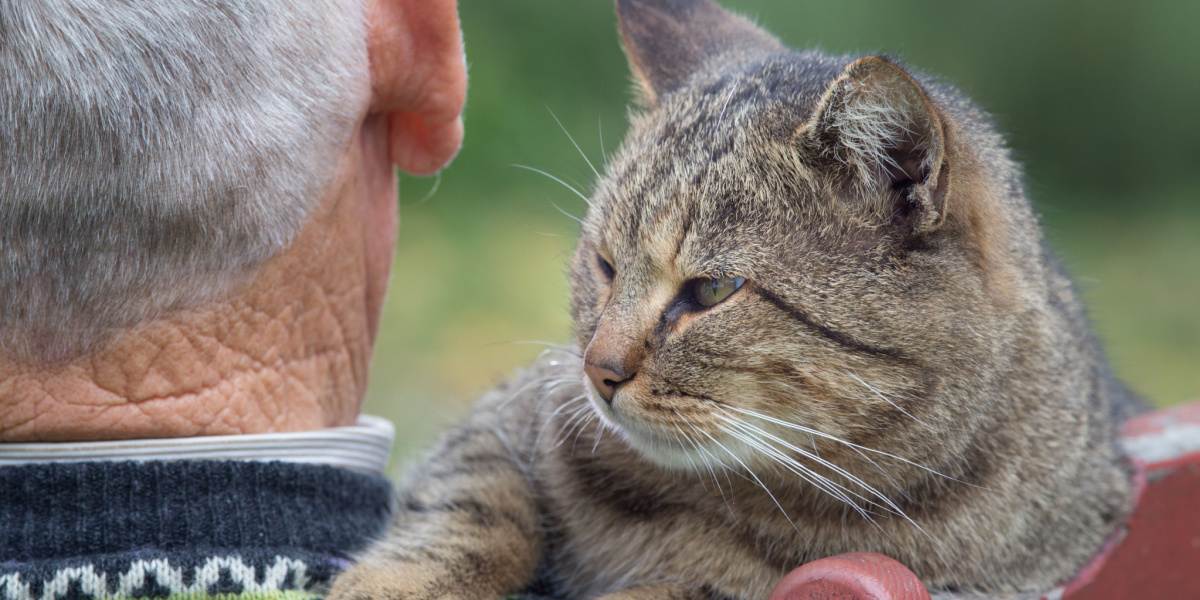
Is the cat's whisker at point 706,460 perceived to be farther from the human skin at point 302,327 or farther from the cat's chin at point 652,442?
the human skin at point 302,327

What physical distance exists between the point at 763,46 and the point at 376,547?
1.14 meters

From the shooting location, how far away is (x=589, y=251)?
1.93 metres

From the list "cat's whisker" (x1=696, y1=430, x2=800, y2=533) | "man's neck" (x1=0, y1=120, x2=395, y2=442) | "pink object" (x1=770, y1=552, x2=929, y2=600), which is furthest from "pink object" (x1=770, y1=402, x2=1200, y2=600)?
"man's neck" (x1=0, y1=120, x2=395, y2=442)

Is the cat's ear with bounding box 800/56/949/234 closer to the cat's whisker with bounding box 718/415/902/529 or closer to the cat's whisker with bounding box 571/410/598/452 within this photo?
the cat's whisker with bounding box 718/415/902/529

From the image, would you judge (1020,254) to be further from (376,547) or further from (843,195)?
(376,547)

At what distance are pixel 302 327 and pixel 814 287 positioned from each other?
0.70 metres

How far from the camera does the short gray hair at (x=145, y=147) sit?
130 centimetres

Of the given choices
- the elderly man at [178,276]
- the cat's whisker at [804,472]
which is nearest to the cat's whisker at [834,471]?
the cat's whisker at [804,472]

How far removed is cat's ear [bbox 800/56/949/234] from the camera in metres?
1.56

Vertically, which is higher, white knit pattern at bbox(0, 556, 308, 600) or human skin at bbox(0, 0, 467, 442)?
human skin at bbox(0, 0, 467, 442)

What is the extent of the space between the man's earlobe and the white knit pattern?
2.19 ft

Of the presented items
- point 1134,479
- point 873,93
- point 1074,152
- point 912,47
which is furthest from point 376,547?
point 1074,152

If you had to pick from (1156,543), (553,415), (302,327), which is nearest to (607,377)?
(553,415)

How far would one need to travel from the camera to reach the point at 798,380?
5.33ft
